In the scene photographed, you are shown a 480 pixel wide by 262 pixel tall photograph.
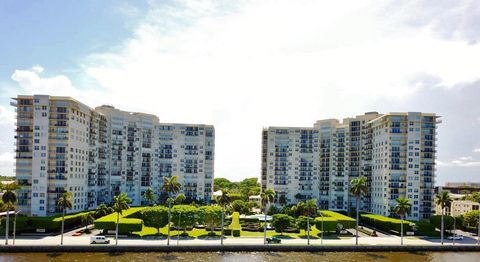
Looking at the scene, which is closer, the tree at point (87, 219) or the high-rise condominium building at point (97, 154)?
the tree at point (87, 219)

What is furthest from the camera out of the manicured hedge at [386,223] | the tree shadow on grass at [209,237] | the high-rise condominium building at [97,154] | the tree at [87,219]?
the high-rise condominium building at [97,154]

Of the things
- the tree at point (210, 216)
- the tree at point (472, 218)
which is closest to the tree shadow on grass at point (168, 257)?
the tree at point (210, 216)

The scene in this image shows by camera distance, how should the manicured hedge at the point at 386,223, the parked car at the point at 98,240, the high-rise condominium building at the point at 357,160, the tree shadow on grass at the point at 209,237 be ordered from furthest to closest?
the high-rise condominium building at the point at 357,160
the manicured hedge at the point at 386,223
the tree shadow on grass at the point at 209,237
the parked car at the point at 98,240

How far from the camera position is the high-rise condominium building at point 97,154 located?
4875 inches

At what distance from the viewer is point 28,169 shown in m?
123

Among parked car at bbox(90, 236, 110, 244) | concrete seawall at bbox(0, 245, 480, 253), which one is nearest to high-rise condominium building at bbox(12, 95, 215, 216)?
concrete seawall at bbox(0, 245, 480, 253)

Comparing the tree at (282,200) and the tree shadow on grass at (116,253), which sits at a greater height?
the tree at (282,200)

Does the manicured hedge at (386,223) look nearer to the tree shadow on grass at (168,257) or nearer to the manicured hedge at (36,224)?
the tree shadow on grass at (168,257)

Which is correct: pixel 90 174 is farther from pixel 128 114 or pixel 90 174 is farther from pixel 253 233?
pixel 253 233

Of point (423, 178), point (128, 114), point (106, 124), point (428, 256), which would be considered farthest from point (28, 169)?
point (423, 178)

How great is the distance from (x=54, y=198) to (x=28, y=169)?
12.9 metres

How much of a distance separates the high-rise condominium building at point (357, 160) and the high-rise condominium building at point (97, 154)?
35515 millimetres

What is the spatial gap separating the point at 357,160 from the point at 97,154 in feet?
371

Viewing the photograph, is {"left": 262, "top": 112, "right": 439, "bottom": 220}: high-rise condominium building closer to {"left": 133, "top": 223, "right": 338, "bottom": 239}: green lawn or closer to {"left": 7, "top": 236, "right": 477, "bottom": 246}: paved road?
{"left": 7, "top": 236, "right": 477, "bottom": 246}: paved road
